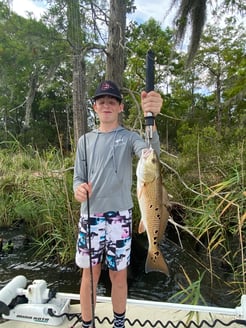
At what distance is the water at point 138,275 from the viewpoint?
379cm

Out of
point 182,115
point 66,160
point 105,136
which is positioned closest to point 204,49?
point 182,115

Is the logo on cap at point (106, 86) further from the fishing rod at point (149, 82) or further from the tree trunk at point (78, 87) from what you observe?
the tree trunk at point (78, 87)

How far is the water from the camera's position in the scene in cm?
379

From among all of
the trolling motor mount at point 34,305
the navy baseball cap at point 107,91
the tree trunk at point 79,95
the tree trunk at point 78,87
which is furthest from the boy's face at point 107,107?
the tree trunk at point 79,95

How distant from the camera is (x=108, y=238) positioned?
1.92 meters

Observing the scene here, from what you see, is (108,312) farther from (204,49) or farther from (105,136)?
(204,49)

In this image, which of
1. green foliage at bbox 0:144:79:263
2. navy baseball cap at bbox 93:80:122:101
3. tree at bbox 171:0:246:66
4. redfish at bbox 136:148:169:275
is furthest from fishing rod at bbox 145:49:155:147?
tree at bbox 171:0:246:66

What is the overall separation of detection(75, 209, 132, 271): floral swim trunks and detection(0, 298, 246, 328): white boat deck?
472 millimetres

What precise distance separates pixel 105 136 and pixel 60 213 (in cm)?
239

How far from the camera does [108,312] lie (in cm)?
228

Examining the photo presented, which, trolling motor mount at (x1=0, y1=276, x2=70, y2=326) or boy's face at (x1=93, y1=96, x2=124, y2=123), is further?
trolling motor mount at (x1=0, y1=276, x2=70, y2=326)

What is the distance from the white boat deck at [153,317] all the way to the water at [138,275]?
1410mm

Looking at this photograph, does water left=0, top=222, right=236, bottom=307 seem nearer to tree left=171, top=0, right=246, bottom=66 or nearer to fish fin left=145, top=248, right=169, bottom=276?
fish fin left=145, top=248, right=169, bottom=276

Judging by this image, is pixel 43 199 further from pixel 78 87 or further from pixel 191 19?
pixel 191 19
